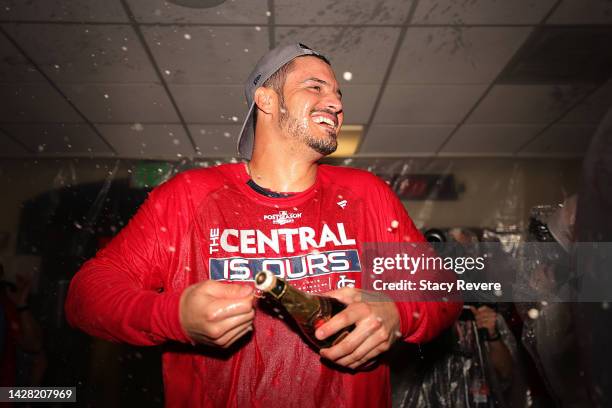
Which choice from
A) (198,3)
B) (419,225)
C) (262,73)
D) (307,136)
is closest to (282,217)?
(307,136)

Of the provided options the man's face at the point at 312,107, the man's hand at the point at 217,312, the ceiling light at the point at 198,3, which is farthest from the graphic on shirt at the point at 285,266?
the ceiling light at the point at 198,3

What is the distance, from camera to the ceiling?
304 cm

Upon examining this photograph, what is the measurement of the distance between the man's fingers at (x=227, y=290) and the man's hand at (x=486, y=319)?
218 cm

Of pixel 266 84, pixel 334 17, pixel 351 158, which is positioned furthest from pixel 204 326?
pixel 351 158

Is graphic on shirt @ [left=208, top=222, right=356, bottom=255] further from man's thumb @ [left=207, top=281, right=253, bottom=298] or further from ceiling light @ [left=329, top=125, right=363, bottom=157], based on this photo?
ceiling light @ [left=329, top=125, right=363, bottom=157]

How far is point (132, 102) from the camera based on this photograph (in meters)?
4.20

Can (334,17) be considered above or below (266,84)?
above

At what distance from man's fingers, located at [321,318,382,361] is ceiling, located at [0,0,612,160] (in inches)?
104

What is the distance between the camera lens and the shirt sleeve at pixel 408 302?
1.17 metres

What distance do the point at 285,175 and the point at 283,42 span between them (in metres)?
2.12

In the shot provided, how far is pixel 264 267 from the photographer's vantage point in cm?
131

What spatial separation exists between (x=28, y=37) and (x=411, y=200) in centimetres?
474

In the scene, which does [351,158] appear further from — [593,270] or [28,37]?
[593,270]

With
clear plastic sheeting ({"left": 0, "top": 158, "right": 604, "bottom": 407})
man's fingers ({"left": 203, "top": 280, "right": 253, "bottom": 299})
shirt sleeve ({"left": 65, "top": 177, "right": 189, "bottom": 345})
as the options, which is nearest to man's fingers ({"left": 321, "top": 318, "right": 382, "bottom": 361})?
man's fingers ({"left": 203, "top": 280, "right": 253, "bottom": 299})
